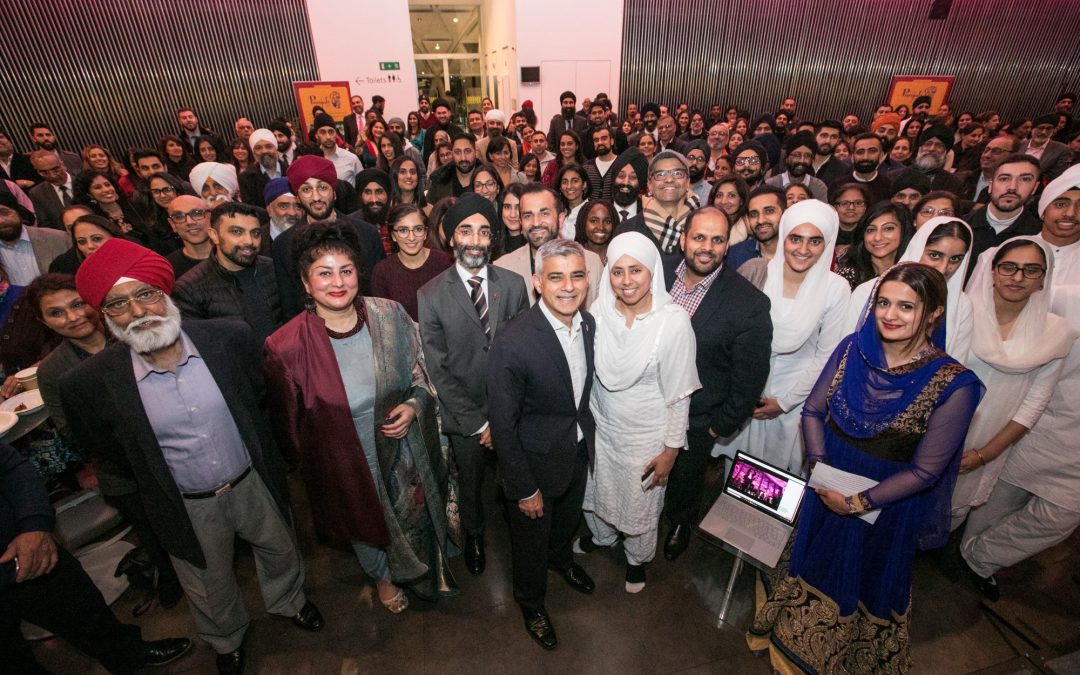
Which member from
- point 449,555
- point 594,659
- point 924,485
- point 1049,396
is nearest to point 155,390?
point 449,555

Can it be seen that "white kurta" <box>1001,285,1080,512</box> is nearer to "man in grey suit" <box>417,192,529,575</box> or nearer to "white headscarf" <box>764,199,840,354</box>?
"white headscarf" <box>764,199,840,354</box>

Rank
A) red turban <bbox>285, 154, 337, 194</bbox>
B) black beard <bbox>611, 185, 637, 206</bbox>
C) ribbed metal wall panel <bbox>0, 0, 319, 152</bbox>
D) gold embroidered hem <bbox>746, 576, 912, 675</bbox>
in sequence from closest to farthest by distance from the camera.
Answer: gold embroidered hem <bbox>746, 576, 912, 675</bbox>, red turban <bbox>285, 154, 337, 194</bbox>, black beard <bbox>611, 185, 637, 206</bbox>, ribbed metal wall panel <bbox>0, 0, 319, 152</bbox>

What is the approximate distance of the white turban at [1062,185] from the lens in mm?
2846

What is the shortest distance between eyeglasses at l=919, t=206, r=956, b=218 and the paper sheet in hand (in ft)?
7.40

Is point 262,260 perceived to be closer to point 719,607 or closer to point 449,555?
point 449,555

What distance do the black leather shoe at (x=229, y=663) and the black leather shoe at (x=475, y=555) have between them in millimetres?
1280

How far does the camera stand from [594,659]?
2432 millimetres

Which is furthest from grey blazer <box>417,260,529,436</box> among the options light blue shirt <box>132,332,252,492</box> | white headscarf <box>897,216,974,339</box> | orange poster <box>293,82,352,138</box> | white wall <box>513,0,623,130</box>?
white wall <box>513,0,623,130</box>

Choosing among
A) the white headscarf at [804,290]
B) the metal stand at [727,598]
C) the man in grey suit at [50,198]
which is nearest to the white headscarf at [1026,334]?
the white headscarf at [804,290]

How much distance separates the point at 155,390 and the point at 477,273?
5.18ft

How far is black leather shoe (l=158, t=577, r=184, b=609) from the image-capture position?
2760 millimetres

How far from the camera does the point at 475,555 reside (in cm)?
296

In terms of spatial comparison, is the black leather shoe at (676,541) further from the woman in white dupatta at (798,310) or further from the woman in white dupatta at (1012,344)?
the woman in white dupatta at (1012,344)

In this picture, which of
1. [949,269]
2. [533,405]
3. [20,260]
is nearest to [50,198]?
[20,260]
